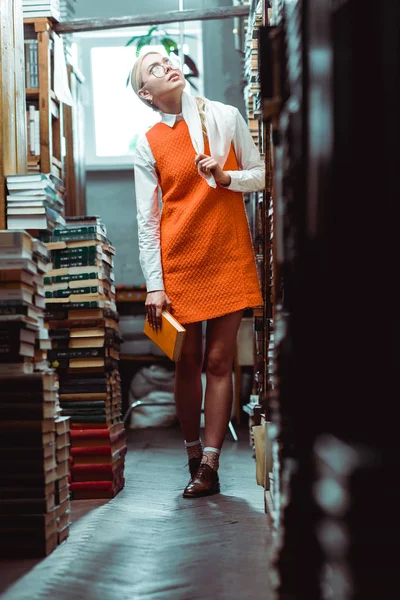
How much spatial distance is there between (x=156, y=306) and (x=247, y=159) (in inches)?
26.9

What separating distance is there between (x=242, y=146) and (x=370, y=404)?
224 centimetres

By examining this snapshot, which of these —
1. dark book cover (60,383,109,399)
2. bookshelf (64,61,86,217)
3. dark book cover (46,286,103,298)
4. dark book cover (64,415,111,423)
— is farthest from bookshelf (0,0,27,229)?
bookshelf (64,61,86,217)

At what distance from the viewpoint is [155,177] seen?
3088mm

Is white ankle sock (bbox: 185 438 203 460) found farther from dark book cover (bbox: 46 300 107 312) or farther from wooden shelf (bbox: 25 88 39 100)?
wooden shelf (bbox: 25 88 39 100)

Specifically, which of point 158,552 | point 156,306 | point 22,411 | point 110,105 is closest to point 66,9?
point 110,105

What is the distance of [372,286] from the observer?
3.25ft

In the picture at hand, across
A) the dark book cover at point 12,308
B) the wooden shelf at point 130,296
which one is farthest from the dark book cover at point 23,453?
the wooden shelf at point 130,296

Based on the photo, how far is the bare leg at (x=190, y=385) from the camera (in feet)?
9.95

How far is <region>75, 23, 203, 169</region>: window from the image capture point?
661 centimetres

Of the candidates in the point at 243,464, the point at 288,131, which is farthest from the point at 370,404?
the point at 243,464

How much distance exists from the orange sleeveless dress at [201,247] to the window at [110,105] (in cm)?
369

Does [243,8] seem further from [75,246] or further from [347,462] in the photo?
[347,462]

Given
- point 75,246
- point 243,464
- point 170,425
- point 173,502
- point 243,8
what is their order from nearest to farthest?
point 173,502 → point 75,246 → point 243,464 → point 243,8 → point 170,425

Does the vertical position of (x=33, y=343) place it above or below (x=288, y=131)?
Answer: below
